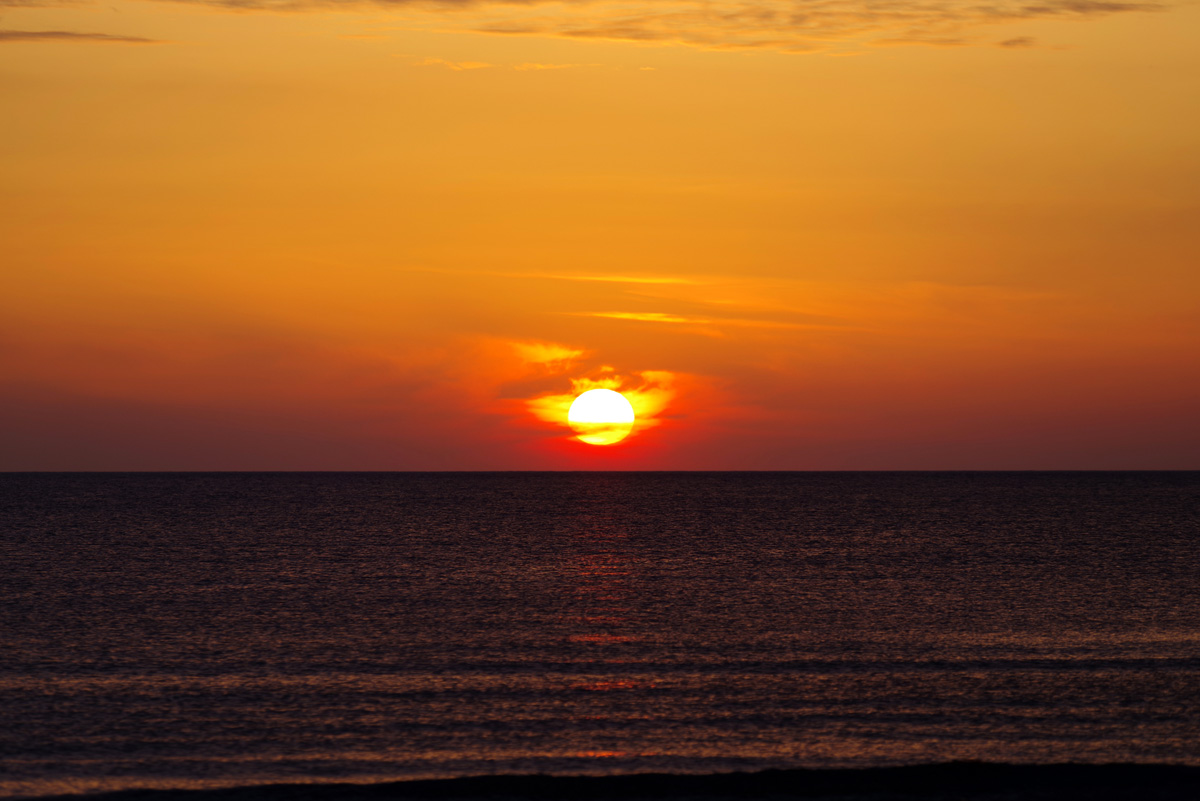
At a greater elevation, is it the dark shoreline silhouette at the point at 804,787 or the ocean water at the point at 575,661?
the ocean water at the point at 575,661

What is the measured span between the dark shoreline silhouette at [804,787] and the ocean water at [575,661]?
155 cm

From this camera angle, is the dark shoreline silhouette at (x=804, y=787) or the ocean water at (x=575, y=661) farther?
the ocean water at (x=575, y=661)

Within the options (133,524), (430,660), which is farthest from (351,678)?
(133,524)

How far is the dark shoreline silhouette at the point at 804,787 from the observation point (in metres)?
18.2

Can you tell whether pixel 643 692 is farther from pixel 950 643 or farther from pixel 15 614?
pixel 15 614

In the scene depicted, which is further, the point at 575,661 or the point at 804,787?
the point at 575,661

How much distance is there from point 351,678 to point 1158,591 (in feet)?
127

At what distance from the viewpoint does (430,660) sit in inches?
1282

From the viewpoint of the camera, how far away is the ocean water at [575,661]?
2192 cm

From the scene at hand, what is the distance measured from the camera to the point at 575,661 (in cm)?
3244

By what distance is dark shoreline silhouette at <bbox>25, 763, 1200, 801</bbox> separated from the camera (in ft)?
59.8

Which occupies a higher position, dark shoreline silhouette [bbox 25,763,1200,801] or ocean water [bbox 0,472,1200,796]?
ocean water [bbox 0,472,1200,796]

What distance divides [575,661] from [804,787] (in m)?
14.3

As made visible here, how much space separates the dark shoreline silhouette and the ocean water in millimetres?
1545
